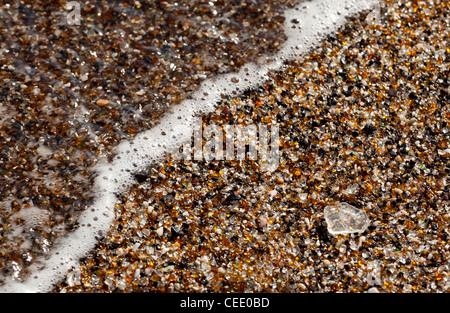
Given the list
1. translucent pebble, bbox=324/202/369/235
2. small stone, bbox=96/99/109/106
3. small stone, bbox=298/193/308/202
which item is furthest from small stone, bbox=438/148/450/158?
small stone, bbox=96/99/109/106

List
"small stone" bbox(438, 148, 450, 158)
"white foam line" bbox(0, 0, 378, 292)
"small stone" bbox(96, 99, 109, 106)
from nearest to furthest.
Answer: "white foam line" bbox(0, 0, 378, 292) < "small stone" bbox(438, 148, 450, 158) < "small stone" bbox(96, 99, 109, 106)

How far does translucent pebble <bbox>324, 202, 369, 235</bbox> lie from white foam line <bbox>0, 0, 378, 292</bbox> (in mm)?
1143

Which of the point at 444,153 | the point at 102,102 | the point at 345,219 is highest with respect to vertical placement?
the point at 444,153

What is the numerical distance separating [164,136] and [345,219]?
55.6 inches

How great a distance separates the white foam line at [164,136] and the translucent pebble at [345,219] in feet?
3.75

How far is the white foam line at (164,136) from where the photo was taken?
2768 millimetres

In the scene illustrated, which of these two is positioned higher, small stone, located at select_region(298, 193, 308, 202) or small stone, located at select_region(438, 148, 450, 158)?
small stone, located at select_region(438, 148, 450, 158)

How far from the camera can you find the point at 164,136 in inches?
125

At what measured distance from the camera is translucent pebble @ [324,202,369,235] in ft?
9.37

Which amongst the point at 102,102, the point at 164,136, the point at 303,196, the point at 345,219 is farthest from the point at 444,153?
the point at 102,102

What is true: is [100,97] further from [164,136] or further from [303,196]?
[303,196]

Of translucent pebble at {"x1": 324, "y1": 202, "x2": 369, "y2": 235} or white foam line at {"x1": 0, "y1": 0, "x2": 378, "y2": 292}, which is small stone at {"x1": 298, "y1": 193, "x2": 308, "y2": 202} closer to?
translucent pebble at {"x1": 324, "y1": 202, "x2": 369, "y2": 235}

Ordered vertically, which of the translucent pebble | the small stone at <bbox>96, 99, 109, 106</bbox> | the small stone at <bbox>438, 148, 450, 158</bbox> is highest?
the small stone at <bbox>438, 148, 450, 158</bbox>

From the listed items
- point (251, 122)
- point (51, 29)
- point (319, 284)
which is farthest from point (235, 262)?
point (51, 29)
